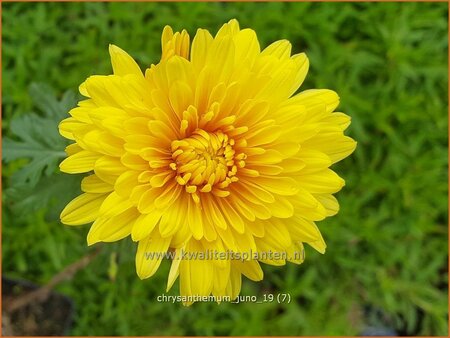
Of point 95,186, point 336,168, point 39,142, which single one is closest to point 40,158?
point 39,142

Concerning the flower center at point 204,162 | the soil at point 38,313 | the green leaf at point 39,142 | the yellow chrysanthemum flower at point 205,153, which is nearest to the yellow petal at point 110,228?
the yellow chrysanthemum flower at point 205,153

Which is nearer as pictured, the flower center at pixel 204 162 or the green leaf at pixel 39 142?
the flower center at pixel 204 162

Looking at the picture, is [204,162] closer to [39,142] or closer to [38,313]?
[39,142]

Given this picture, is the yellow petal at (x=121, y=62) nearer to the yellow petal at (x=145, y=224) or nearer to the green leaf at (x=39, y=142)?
the yellow petal at (x=145, y=224)

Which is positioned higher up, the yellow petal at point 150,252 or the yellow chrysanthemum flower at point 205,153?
the yellow chrysanthemum flower at point 205,153

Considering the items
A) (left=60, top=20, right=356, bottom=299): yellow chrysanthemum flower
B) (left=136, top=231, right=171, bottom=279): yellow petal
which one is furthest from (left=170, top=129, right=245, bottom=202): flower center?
(left=136, top=231, right=171, bottom=279): yellow petal

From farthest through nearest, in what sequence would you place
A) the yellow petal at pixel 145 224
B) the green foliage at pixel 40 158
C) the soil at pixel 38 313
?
the soil at pixel 38 313
the green foliage at pixel 40 158
the yellow petal at pixel 145 224

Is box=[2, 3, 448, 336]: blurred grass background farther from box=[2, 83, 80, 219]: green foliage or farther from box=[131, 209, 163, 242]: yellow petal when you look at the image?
box=[131, 209, 163, 242]: yellow petal
